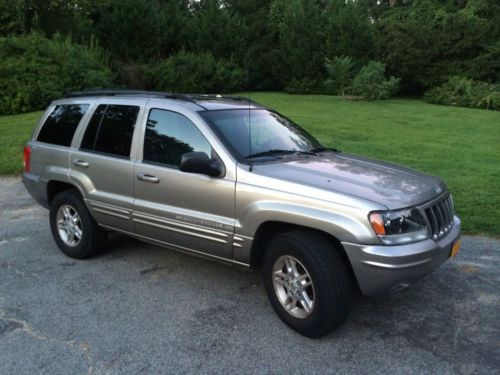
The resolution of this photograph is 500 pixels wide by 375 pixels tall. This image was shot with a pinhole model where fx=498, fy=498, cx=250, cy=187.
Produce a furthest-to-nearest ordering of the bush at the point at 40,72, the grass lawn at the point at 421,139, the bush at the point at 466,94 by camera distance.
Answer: the bush at the point at 466,94
the bush at the point at 40,72
the grass lawn at the point at 421,139

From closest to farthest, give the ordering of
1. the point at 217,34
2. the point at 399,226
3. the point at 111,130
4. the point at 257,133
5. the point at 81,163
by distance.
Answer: the point at 399,226
the point at 257,133
the point at 111,130
the point at 81,163
the point at 217,34

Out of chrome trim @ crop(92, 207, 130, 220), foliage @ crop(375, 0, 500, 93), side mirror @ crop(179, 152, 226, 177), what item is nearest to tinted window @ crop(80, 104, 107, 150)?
chrome trim @ crop(92, 207, 130, 220)

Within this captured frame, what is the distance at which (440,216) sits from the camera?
3.87 m

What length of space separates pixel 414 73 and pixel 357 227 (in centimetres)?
2681

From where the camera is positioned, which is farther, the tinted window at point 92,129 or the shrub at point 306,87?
the shrub at point 306,87

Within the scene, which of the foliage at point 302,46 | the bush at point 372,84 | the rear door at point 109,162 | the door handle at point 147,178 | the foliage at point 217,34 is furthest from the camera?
the foliage at point 217,34

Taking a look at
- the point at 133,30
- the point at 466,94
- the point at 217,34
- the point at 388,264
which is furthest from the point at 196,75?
the point at 388,264

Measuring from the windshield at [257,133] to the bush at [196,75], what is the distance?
64.8 ft

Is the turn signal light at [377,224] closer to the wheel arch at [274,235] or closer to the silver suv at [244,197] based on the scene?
the silver suv at [244,197]

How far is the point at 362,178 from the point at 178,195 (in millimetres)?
1558

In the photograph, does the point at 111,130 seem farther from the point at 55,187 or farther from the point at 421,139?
the point at 421,139

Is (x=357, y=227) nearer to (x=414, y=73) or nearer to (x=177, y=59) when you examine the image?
(x=177, y=59)

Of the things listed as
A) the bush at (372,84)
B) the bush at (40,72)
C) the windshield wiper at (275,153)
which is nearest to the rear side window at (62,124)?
the windshield wiper at (275,153)

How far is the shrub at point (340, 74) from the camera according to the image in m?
25.0
